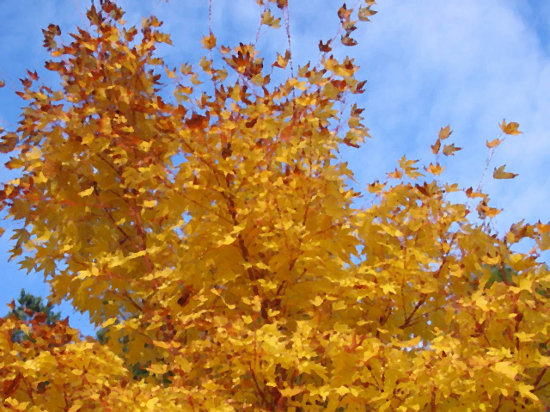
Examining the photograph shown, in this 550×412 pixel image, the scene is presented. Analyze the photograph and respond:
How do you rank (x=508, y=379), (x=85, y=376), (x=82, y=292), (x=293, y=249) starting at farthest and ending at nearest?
(x=82, y=292) < (x=293, y=249) < (x=85, y=376) < (x=508, y=379)

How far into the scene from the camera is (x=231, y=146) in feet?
14.5

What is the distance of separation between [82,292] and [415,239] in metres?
2.78

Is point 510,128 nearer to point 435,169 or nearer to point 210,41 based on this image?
point 435,169

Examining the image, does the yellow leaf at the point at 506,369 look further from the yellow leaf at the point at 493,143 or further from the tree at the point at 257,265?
the yellow leaf at the point at 493,143

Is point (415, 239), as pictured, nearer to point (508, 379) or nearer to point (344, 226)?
point (344, 226)

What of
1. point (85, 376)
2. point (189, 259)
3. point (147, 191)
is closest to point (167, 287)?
point (189, 259)

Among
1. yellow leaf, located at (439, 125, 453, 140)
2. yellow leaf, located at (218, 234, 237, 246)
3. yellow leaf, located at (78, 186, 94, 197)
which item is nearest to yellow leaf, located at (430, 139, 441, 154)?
yellow leaf, located at (439, 125, 453, 140)

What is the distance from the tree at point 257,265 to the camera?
3562mm

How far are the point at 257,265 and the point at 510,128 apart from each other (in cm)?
224

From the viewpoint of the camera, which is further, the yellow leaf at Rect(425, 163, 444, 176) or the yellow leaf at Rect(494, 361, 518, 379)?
the yellow leaf at Rect(425, 163, 444, 176)

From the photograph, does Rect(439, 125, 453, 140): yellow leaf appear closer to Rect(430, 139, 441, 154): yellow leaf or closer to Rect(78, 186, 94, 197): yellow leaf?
Rect(430, 139, 441, 154): yellow leaf

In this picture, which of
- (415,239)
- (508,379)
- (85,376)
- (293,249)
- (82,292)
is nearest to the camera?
(508,379)

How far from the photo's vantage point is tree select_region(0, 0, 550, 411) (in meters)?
3.56

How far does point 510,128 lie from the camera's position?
432 cm
